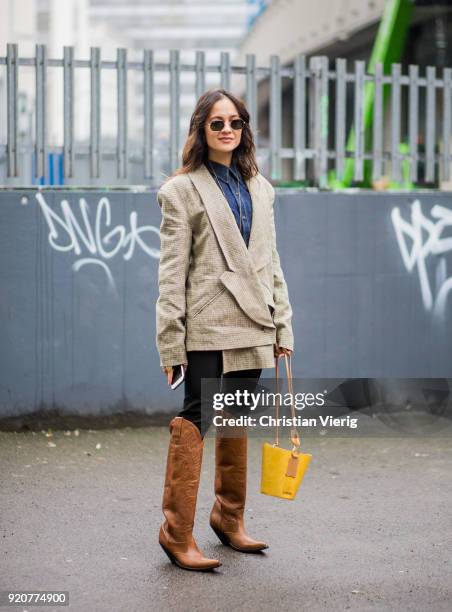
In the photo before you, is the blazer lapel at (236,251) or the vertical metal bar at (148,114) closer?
the blazer lapel at (236,251)

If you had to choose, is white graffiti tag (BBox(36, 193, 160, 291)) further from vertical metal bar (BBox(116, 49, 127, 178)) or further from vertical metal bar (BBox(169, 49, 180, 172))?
vertical metal bar (BBox(169, 49, 180, 172))

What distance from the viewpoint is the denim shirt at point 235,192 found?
436 cm

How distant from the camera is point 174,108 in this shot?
7.44 meters

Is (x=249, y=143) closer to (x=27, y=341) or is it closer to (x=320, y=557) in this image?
(x=320, y=557)

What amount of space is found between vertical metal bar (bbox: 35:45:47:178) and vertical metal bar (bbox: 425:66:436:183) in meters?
2.80

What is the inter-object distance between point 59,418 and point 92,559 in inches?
108

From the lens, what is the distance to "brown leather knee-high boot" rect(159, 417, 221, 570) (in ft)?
14.0

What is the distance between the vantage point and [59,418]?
7109 mm

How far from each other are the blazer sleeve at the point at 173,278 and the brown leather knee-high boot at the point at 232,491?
475 mm

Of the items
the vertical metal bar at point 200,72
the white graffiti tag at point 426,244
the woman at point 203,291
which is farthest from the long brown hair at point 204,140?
the white graffiti tag at point 426,244

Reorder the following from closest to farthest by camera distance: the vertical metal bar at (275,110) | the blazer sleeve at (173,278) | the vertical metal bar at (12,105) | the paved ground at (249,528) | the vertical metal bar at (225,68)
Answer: the paved ground at (249,528) → the blazer sleeve at (173,278) → the vertical metal bar at (12,105) → the vertical metal bar at (225,68) → the vertical metal bar at (275,110)

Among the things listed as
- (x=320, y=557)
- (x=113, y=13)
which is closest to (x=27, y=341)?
(x=320, y=557)

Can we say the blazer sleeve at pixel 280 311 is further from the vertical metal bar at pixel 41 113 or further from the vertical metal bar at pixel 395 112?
the vertical metal bar at pixel 395 112

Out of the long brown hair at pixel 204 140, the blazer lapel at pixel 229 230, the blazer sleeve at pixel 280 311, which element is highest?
the long brown hair at pixel 204 140
